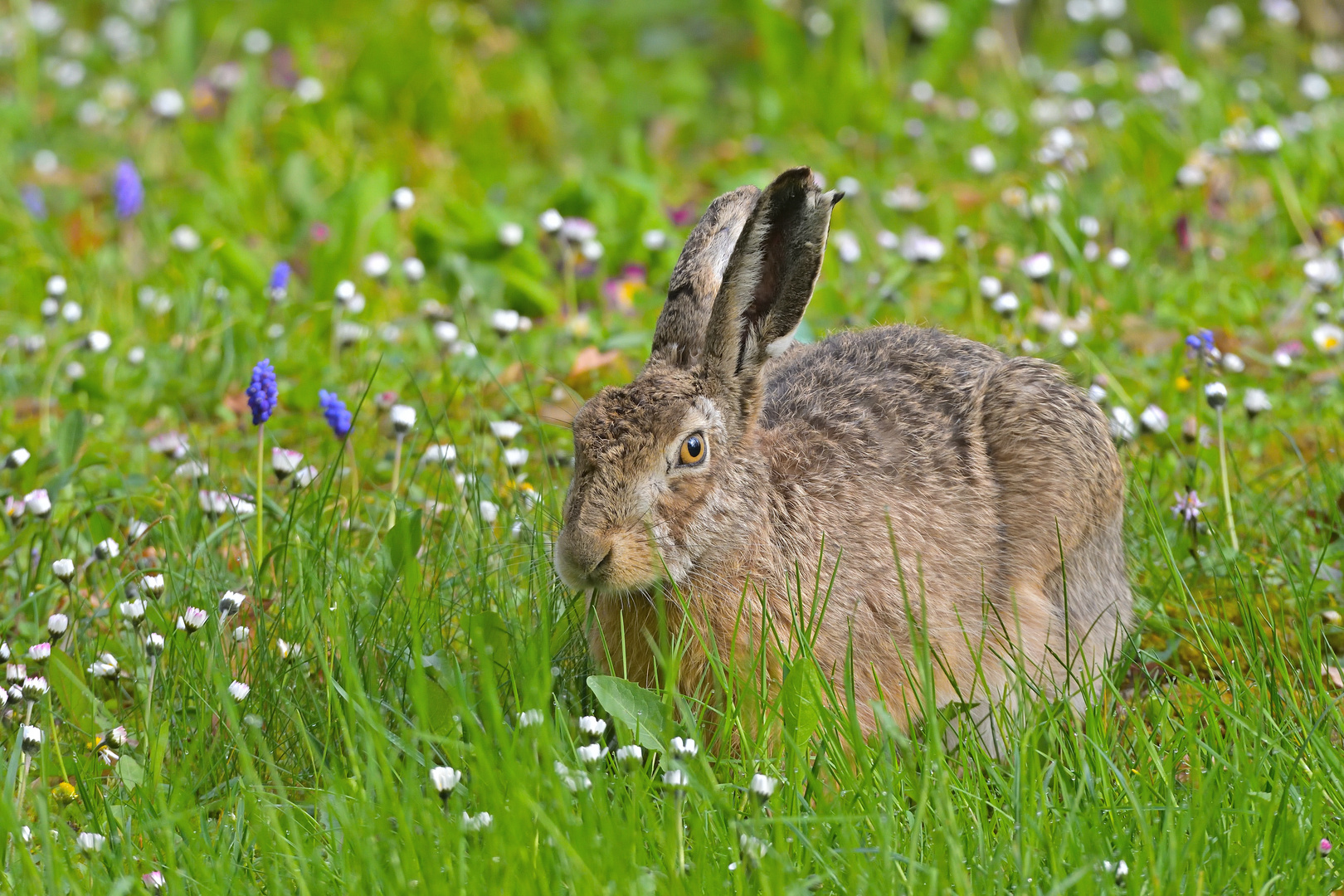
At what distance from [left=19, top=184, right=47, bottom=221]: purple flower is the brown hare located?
4575 millimetres

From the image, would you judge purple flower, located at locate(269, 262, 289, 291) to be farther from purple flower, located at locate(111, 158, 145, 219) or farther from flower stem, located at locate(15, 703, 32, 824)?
flower stem, located at locate(15, 703, 32, 824)

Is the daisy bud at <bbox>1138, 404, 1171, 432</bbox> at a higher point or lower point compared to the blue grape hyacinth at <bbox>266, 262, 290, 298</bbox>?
lower

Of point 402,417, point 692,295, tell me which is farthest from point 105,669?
point 692,295

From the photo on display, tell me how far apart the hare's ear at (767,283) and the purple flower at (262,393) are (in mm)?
1222

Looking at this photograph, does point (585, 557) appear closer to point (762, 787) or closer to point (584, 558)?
point (584, 558)

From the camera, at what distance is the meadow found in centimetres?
320

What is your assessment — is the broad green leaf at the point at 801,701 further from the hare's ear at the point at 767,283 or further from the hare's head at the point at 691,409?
the hare's ear at the point at 767,283

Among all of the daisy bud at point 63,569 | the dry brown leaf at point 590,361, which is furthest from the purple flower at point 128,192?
the daisy bud at point 63,569

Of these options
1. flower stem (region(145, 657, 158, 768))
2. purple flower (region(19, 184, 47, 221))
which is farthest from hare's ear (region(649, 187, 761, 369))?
purple flower (region(19, 184, 47, 221))

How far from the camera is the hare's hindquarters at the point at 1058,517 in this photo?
442 centimetres

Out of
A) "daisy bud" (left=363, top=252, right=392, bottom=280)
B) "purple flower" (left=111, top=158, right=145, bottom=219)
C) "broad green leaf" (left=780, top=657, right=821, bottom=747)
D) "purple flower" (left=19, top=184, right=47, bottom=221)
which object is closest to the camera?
"broad green leaf" (left=780, top=657, right=821, bottom=747)

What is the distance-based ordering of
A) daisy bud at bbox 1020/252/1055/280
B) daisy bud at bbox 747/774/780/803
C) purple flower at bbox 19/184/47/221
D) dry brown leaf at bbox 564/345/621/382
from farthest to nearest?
1. purple flower at bbox 19/184/47/221
2. dry brown leaf at bbox 564/345/621/382
3. daisy bud at bbox 1020/252/1055/280
4. daisy bud at bbox 747/774/780/803

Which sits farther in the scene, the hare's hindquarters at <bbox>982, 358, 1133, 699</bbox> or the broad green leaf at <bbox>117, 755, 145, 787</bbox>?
the hare's hindquarters at <bbox>982, 358, 1133, 699</bbox>

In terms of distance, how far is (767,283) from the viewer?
4062 mm
